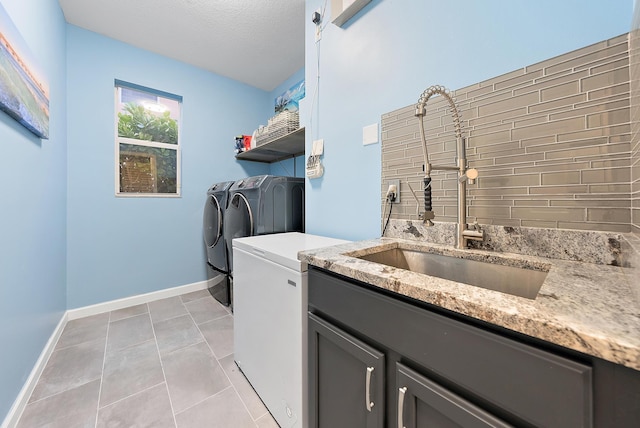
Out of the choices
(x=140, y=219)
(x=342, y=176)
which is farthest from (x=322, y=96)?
(x=140, y=219)

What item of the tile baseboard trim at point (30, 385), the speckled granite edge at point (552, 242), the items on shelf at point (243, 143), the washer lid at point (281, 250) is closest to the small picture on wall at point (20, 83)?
the washer lid at point (281, 250)

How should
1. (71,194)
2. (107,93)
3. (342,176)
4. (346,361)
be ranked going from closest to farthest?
(346,361) → (342,176) → (71,194) → (107,93)

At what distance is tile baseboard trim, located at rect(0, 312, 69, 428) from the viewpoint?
1.13m

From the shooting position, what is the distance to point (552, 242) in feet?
2.74

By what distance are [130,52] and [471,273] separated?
3.45 metres

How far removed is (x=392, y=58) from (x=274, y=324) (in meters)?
1.48

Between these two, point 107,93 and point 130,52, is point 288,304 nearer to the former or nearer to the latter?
point 107,93

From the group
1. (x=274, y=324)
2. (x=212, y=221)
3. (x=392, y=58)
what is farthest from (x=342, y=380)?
(x=212, y=221)

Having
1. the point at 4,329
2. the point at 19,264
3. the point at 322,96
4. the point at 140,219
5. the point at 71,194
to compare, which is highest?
the point at 322,96

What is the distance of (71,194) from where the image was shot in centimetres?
218

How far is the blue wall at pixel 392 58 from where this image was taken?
0.84m

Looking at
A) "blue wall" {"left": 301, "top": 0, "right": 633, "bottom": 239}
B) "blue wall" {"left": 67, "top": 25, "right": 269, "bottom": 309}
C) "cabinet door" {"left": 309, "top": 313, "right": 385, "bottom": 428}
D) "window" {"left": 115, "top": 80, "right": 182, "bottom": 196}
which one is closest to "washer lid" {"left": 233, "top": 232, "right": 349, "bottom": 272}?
"cabinet door" {"left": 309, "top": 313, "right": 385, "bottom": 428}

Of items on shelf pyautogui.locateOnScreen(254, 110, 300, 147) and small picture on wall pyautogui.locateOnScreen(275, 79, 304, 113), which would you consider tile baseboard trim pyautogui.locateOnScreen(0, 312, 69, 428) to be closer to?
items on shelf pyautogui.locateOnScreen(254, 110, 300, 147)

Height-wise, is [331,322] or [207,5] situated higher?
[207,5]
